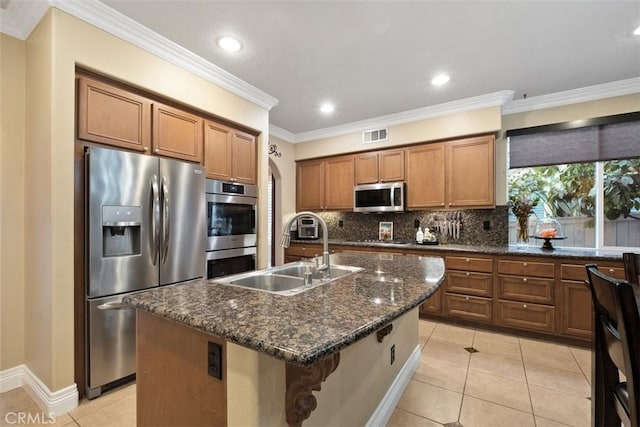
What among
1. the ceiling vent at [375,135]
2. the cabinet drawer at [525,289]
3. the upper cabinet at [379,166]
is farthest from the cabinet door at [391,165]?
the cabinet drawer at [525,289]

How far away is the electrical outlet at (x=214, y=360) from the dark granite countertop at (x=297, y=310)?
112mm

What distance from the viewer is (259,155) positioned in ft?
11.4

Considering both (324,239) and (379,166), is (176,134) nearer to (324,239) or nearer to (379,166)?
(324,239)

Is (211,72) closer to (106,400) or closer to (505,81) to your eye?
(106,400)

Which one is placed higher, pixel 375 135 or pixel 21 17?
pixel 21 17

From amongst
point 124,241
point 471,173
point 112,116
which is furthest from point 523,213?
point 112,116

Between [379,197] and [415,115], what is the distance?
1.21 m

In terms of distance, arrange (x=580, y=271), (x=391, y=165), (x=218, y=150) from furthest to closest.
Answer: (x=391, y=165)
(x=218, y=150)
(x=580, y=271)

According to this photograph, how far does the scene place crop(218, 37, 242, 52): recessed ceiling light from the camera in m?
2.37

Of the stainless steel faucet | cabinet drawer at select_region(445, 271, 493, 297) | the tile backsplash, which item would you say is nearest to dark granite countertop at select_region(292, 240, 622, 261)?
cabinet drawer at select_region(445, 271, 493, 297)

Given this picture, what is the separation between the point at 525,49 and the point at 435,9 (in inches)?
41.6

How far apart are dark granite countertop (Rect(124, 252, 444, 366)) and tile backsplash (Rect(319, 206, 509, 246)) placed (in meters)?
2.69

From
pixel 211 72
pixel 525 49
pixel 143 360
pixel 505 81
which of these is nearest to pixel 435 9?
pixel 525 49

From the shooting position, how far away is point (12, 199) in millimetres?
2121
